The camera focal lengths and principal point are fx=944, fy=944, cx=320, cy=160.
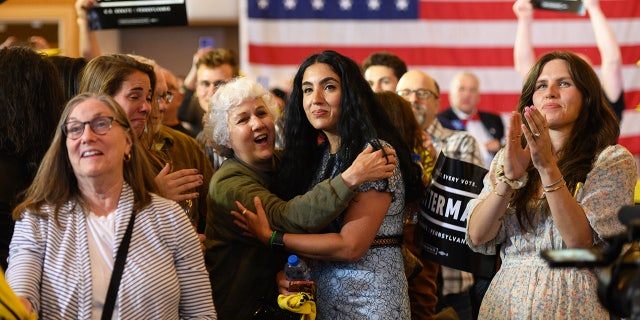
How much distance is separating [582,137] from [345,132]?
0.85 meters

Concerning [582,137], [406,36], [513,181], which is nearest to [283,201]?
[513,181]

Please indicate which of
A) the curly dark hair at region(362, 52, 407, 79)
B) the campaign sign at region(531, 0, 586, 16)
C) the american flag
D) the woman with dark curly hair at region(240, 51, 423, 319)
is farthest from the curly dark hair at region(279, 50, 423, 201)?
the american flag

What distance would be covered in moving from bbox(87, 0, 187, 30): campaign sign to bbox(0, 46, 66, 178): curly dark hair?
239 centimetres

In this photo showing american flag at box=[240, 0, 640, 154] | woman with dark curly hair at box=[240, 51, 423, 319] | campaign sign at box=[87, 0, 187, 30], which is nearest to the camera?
woman with dark curly hair at box=[240, 51, 423, 319]

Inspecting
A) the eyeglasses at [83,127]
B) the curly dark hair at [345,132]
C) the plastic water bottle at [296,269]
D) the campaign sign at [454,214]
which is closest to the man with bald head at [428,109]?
the campaign sign at [454,214]

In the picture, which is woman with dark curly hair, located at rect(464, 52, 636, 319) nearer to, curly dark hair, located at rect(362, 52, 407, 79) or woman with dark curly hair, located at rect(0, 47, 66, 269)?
woman with dark curly hair, located at rect(0, 47, 66, 269)

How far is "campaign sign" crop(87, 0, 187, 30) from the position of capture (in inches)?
225

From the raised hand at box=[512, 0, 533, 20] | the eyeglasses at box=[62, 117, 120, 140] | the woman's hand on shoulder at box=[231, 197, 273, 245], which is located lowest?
the woman's hand on shoulder at box=[231, 197, 273, 245]

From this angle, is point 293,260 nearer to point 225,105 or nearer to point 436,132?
point 225,105

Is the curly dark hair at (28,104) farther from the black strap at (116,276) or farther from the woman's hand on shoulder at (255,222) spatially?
the woman's hand on shoulder at (255,222)

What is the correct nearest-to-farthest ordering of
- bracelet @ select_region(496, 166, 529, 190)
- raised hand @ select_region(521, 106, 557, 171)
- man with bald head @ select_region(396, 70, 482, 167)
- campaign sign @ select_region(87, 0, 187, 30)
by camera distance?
raised hand @ select_region(521, 106, 557, 171)
bracelet @ select_region(496, 166, 529, 190)
man with bald head @ select_region(396, 70, 482, 167)
campaign sign @ select_region(87, 0, 187, 30)

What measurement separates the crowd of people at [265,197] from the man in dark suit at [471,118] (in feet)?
10.6

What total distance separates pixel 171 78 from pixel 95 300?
3.05 meters

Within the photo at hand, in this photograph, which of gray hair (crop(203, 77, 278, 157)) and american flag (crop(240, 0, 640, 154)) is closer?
gray hair (crop(203, 77, 278, 157))
